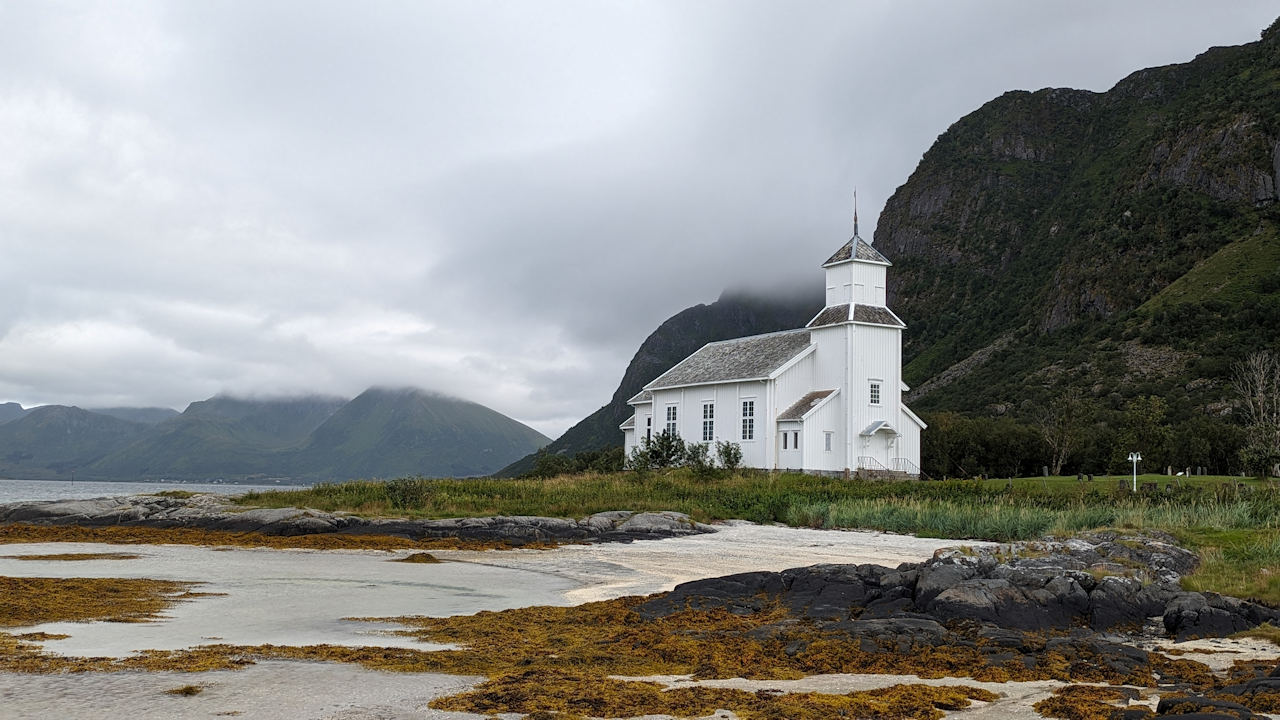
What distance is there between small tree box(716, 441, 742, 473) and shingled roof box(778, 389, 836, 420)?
256 centimetres

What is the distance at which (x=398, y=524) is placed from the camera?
27250mm

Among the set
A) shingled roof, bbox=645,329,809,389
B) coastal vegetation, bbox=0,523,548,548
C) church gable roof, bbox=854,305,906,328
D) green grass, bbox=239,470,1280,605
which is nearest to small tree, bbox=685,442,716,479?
green grass, bbox=239,470,1280,605

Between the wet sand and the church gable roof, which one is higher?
the church gable roof

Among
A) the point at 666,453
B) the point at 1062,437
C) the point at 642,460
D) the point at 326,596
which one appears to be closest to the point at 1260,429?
the point at 1062,437

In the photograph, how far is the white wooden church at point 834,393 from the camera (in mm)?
46312

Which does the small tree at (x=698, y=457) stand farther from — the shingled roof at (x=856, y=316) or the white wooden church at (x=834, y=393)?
the shingled roof at (x=856, y=316)

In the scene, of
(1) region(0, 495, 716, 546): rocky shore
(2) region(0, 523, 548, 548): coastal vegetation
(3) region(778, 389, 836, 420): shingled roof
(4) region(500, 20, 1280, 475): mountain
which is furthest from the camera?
(4) region(500, 20, 1280, 475): mountain

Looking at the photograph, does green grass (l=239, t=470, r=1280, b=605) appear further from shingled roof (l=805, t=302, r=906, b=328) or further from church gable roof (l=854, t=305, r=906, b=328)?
church gable roof (l=854, t=305, r=906, b=328)

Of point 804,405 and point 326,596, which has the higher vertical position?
point 804,405

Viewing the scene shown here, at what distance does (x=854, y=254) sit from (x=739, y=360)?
25.3 feet

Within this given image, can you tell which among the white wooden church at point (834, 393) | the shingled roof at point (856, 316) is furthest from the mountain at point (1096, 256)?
the shingled roof at point (856, 316)

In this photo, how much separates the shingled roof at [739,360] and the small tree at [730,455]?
11.3ft

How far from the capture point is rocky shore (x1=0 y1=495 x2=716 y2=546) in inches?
1032

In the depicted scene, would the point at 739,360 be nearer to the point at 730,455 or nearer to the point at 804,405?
the point at 804,405
